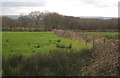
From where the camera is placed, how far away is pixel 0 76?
9625 mm

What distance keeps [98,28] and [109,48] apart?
4097 centimetres

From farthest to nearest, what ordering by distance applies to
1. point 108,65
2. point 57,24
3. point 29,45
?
1. point 57,24
2. point 29,45
3. point 108,65

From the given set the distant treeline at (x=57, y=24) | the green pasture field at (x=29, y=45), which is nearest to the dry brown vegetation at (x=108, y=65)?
the green pasture field at (x=29, y=45)

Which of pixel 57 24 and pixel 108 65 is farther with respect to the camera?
pixel 57 24

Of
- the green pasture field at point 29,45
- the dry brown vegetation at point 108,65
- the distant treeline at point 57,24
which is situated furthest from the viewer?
the distant treeline at point 57,24

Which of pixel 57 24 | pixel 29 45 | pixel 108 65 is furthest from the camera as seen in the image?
pixel 57 24

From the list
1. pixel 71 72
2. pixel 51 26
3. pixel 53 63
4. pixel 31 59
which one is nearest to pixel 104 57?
pixel 71 72

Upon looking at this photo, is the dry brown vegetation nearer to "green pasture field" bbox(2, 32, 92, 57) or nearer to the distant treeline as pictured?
"green pasture field" bbox(2, 32, 92, 57)

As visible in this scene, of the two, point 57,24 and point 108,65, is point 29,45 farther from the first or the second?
point 57,24

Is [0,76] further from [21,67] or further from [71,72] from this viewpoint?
[71,72]

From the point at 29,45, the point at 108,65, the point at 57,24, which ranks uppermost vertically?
the point at 57,24

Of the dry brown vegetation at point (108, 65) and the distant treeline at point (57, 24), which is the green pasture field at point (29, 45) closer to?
the dry brown vegetation at point (108, 65)

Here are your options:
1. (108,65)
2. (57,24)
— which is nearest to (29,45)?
(108,65)

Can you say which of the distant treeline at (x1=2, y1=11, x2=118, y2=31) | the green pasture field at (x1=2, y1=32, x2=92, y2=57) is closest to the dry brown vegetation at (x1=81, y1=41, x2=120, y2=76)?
the green pasture field at (x1=2, y1=32, x2=92, y2=57)
